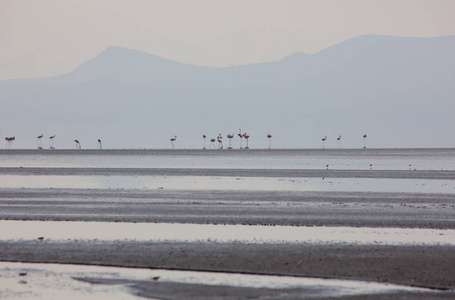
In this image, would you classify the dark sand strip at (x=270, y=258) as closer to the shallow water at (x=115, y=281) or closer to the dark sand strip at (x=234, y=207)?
the shallow water at (x=115, y=281)

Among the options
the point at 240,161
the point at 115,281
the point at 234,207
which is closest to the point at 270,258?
A: the point at 115,281

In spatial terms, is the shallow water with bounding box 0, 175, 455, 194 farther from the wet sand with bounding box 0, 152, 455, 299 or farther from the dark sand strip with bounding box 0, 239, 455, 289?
the dark sand strip with bounding box 0, 239, 455, 289

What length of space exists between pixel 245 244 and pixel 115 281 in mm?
4530

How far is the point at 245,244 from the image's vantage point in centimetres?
1748

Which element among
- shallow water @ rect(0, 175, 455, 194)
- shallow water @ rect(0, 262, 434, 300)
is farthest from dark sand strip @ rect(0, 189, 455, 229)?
shallow water @ rect(0, 262, 434, 300)

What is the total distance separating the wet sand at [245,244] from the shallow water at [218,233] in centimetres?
72

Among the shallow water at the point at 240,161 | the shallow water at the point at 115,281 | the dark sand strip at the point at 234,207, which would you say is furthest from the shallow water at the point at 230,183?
the shallow water at the point at 115,281

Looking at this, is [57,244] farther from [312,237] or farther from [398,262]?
[398,262]

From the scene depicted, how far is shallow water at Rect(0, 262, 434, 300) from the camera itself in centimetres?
1251

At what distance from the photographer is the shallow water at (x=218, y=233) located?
60.0ft

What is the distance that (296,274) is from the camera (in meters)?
14.1

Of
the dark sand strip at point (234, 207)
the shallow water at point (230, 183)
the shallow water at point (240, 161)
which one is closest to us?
the dark sand strip at point (234, 207)

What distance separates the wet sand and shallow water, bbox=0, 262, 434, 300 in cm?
33

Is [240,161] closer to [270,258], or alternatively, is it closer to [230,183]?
[230,183]
